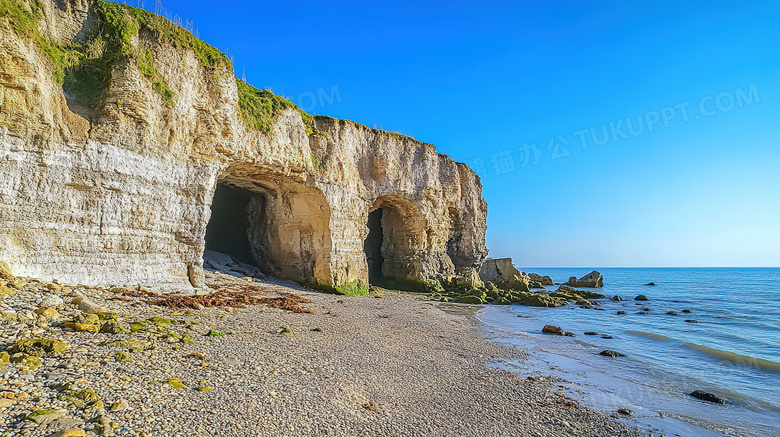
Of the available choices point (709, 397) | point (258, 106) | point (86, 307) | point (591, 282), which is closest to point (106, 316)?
point (86, 307)

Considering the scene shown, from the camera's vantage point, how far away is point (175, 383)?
14.8 feet

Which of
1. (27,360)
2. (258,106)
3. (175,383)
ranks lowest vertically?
(175,383)

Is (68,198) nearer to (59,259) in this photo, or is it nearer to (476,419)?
(59,259)

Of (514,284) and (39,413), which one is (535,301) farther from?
(39,413)

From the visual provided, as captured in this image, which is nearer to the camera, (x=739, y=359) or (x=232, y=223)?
(x=739, y=359)

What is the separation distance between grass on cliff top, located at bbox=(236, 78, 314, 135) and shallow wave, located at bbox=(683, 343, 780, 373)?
16641 millimetres

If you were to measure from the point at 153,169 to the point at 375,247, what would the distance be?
1668 centimetres

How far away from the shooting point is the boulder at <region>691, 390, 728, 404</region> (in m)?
7.24

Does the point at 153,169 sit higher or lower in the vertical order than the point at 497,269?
higher

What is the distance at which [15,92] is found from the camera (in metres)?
8.34

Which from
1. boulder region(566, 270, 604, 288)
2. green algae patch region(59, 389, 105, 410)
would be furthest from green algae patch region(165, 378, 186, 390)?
boulder region(566, 270, 604, 288)

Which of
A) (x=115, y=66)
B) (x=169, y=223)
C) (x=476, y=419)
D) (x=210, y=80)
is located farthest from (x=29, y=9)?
(x=476, y=419)

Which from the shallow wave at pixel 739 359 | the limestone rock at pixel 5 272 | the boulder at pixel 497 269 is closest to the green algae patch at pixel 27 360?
the limestone rock at pixel 5 272

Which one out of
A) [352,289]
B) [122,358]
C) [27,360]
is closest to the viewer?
[27,360]
